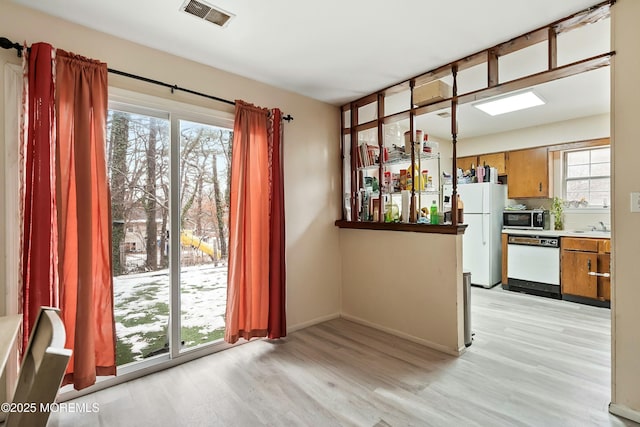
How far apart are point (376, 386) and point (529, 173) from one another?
4330 millimetres

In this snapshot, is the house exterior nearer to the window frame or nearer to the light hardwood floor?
the window frame

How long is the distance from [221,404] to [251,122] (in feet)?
7.15

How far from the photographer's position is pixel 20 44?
74.0 inches

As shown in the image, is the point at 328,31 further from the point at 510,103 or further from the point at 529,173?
the point at 529,173

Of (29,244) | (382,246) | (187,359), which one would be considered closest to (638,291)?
(382,246)

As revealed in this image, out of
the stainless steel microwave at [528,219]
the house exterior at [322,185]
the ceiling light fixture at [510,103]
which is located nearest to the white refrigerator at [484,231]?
the stainless steel microwave at [528,219]

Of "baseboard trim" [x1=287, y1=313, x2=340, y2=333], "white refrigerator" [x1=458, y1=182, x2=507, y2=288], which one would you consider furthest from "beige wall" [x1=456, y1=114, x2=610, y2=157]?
"baseboard trim" [x1=287, y1=313, x2=340, y2=333]

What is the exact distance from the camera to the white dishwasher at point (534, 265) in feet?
14.2

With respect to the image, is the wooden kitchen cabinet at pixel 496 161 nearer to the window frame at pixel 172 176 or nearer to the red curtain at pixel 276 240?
the red curtain at pixel 276 240

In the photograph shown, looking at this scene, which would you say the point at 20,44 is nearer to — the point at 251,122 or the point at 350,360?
the point at 251,122

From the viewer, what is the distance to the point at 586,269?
4031mm

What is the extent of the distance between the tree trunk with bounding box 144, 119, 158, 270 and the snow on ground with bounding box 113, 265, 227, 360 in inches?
5.6

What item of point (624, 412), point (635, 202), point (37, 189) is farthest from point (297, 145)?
point (624, 412)

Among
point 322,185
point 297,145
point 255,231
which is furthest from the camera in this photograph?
point 322,185
